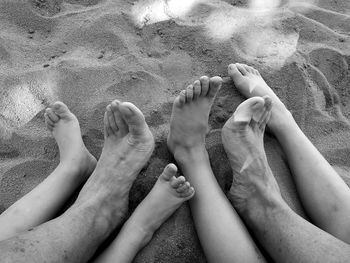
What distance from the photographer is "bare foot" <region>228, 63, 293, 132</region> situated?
180 cm

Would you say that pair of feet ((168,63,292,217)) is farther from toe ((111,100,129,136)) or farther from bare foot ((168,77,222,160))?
toe ((111,100,129,136))

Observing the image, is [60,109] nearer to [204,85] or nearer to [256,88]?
[204,85]

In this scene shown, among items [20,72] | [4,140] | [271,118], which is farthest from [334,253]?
[20,72]

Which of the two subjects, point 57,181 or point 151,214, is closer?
point 151,214

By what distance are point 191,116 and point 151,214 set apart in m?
0.46

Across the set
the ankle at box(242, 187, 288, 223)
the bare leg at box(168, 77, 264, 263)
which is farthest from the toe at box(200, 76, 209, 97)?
the ankle at box(242, 187, 288, 223)

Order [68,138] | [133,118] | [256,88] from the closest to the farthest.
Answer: [133,118]
[68,138]
[256,88]

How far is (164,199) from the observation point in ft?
4.95

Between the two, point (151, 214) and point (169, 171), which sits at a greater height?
point (169, 171)

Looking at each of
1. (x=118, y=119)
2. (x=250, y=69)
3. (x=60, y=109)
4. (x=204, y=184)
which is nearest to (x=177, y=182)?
(x=204, y=184)

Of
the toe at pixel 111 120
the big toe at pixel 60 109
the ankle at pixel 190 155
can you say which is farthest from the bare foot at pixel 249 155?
the big toe at pixel 60 109

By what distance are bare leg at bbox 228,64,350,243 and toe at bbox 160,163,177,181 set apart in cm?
55

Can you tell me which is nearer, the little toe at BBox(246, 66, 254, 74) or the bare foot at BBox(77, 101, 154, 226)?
the bare foot at BBox(77, 101, 154, 226)

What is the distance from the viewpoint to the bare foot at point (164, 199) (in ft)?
4.91
